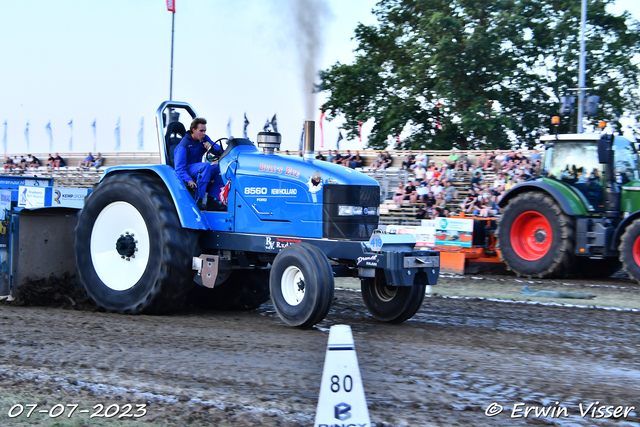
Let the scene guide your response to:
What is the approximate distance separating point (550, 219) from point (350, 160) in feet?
35.3

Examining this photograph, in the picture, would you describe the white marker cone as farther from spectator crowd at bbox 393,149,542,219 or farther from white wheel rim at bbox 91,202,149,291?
spectator crowd at bbox 393,149,542,219

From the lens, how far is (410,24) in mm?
31547

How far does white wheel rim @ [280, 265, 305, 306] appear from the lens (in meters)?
6.67

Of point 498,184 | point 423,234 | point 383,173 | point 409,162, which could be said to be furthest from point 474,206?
point 383,173

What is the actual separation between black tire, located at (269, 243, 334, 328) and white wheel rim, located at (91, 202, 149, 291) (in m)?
1.57

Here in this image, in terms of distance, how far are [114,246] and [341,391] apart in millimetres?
4982

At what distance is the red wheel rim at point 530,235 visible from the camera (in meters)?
12.8

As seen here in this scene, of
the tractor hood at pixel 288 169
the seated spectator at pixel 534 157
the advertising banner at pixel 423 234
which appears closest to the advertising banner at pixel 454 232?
the advertising banner at pixel 423 234

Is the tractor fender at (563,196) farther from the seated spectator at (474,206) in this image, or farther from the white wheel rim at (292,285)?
the white wheel rim at (292,285)

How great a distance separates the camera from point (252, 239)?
7.32 meters

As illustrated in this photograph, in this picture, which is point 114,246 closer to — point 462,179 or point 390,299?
point 390,299

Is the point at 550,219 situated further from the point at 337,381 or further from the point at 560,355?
the point at 337,381

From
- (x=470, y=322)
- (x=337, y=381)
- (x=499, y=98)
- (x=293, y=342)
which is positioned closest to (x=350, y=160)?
(x=499, y=98)

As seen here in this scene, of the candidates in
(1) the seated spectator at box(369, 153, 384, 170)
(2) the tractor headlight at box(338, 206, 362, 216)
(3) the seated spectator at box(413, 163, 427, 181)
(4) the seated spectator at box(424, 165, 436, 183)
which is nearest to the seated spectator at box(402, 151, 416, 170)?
(3) the seated spectator at box(413, 163, 427, 181)
